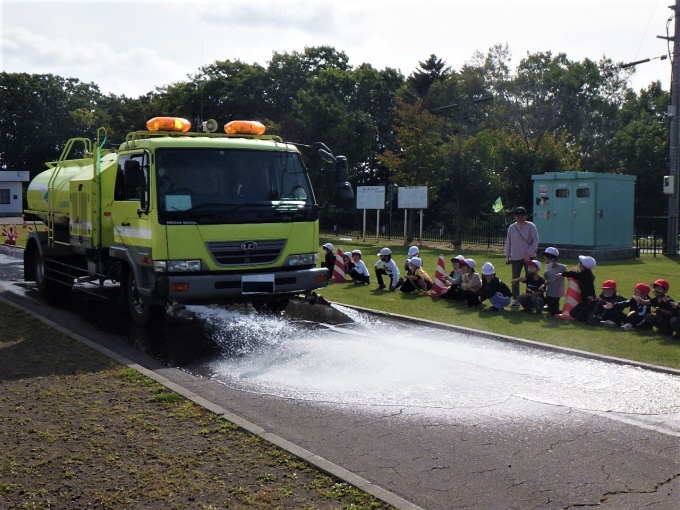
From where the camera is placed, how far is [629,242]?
2555cm

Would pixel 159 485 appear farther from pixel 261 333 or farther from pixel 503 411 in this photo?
pixel 261 333

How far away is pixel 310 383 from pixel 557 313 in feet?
19.6

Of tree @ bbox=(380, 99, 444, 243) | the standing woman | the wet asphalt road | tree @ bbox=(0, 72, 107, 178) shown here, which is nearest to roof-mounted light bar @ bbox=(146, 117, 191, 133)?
the wet asphalt road

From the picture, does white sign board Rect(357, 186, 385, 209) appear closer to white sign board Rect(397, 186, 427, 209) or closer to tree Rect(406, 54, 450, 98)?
white sign board Rect(397, 186, 427, 209)

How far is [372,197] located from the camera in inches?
1372

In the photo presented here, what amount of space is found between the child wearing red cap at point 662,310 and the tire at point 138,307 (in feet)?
23.9

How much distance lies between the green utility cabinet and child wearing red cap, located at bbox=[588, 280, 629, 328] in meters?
12.9

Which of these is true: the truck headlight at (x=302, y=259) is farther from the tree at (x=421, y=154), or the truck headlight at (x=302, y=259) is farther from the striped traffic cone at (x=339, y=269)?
the tree at (x=421, y=154)

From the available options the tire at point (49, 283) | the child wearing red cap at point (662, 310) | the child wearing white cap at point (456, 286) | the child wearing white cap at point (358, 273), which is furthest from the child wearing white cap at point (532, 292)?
the tire at point (49, 283)

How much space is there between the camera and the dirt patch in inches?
190

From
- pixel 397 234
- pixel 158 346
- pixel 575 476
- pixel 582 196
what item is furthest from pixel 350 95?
pixel 575 476

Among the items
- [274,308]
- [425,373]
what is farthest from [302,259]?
[425,373]

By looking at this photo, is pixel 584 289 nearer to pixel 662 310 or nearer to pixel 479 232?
pixel 662 310

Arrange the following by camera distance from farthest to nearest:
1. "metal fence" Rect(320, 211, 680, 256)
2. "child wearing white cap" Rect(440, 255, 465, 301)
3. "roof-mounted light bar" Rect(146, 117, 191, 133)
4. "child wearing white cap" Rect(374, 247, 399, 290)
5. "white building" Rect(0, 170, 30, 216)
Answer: "white building" Rect(0, 170, 30, 216) < "metal fence" Rect(320, 211, 680, 256) < "child wearing white cap" Rect(374, 247, 399, 290) < "child wearing white cap" Rect(440, 255, 465, 301) < "roof-mounted light bar" Rect(146, 117, 191, 133)
